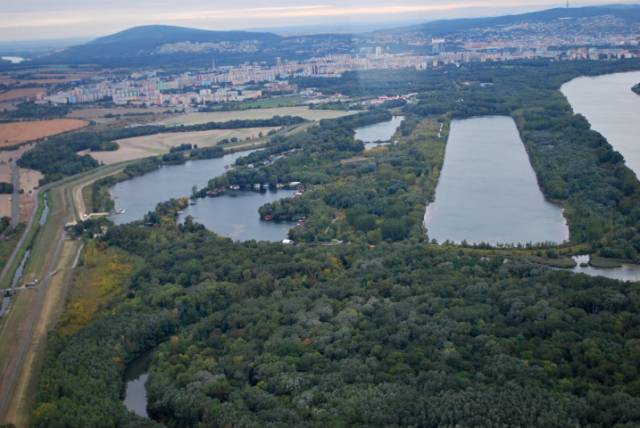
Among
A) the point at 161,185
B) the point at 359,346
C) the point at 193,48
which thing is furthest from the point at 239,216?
the point at 193,48

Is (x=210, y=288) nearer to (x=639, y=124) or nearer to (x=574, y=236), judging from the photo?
(x=574, y=236)

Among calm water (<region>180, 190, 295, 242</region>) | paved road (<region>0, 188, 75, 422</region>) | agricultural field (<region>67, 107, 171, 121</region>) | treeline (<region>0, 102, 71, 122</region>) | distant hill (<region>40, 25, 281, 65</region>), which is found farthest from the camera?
distant hill (<region>40, 25, 281, 65</region>)

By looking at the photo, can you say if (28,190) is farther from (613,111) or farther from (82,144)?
(613,111)

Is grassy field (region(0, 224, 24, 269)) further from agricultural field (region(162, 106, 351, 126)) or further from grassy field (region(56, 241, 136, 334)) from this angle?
agricultural field (region(162, 106, 351, 126))

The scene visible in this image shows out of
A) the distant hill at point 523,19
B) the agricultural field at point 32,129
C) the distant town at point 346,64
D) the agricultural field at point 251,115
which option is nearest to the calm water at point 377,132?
the agricultural field at point 251,115

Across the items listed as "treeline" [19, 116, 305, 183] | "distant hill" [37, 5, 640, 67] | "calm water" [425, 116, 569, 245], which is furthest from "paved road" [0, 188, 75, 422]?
"distant hill" [37, 5, 640, 67]

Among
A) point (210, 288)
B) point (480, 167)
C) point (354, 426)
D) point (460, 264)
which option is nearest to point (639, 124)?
point (480, 167)
